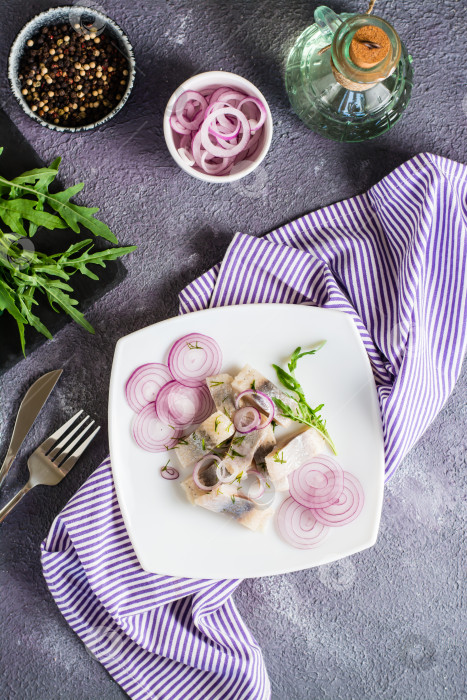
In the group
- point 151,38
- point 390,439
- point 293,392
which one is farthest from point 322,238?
point 151,38

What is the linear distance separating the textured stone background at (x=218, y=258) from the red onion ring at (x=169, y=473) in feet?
0.65

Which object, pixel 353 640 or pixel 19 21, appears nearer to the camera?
pixel 19 21

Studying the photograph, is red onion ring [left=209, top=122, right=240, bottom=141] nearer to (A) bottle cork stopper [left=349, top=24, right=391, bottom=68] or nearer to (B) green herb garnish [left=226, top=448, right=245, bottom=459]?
(A) bottle cork stopper [left=349, top=24, right=391, bottom=68]

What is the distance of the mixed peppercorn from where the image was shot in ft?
4.62

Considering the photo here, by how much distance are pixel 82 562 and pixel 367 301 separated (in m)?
0.93

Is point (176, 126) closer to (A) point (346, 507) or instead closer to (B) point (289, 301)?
(B) point (289, 301)

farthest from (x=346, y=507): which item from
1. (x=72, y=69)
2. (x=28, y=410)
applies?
(x=72, y=69)

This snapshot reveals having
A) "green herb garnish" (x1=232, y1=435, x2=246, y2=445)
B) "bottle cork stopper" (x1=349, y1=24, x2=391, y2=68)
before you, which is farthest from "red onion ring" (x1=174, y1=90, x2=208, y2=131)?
"green herb garnish" (x1=232, y1=435, x2=246, y2=445)

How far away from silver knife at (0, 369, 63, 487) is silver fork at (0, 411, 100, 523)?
51 millimetres

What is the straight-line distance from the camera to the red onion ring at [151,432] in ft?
4.60

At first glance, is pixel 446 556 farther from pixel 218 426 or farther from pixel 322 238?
pixel 322 238

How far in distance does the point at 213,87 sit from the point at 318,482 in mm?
958

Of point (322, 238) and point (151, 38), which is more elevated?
point (151, 38)

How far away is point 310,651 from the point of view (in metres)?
1.60
